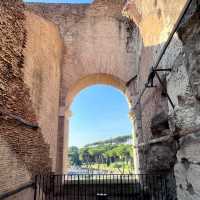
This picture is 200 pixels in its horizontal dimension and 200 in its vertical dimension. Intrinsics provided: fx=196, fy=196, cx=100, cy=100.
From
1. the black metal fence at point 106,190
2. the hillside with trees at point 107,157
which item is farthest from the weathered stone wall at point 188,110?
the hillside with trees at point 107,157

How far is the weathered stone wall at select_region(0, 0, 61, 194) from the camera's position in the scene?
14.8ft

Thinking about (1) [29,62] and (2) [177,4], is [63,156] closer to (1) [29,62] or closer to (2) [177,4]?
(1) [29,62]

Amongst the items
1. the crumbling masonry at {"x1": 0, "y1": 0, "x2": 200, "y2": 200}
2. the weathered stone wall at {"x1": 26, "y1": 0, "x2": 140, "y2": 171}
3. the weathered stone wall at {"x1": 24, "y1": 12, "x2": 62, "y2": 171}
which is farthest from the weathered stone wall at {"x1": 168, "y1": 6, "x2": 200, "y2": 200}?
the weathered stone wall at {"x1": 26, "y1": 0, "x2": 140, "y2": 171}

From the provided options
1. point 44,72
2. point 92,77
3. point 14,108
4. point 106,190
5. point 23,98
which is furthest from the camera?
point 92,77

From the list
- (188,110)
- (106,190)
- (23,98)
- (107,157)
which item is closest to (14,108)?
(23,98)

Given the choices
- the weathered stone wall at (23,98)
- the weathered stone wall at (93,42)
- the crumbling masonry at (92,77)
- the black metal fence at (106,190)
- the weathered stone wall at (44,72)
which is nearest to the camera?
the crumbling masonry at (92,77)

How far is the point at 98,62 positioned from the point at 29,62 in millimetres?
4378

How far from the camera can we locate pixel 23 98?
213 inches

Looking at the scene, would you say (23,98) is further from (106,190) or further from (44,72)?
(106,190)

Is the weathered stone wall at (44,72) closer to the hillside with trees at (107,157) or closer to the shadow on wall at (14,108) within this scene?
the shadow on wall at (14,108)

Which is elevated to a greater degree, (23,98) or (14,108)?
(23,98)

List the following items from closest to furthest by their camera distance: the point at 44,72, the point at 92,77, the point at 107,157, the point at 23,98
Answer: the point at 23,98 < the point at 44,72 < the point at 92,77 < the point at 107,157

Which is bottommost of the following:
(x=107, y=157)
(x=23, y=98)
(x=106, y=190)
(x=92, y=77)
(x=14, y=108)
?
(x=107, y=157)

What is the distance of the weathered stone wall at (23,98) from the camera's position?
177 inches
